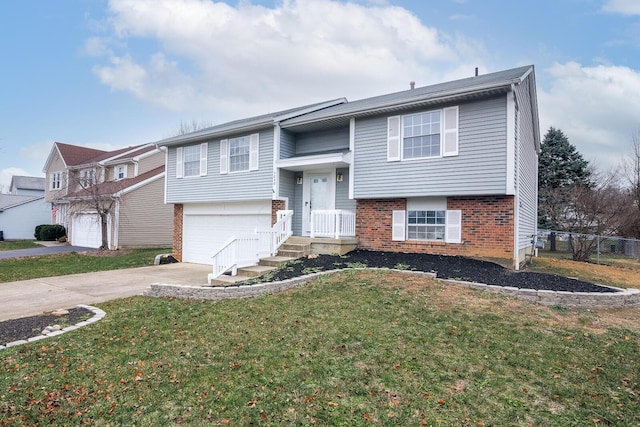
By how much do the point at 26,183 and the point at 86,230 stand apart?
3173cm

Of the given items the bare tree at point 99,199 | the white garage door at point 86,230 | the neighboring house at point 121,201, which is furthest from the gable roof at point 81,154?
the white garage door at point 86,230

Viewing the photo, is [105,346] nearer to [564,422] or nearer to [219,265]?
[219,265]

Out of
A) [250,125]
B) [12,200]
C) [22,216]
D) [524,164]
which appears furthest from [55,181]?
[524,164]

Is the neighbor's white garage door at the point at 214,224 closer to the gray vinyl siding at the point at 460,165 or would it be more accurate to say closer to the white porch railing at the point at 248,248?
the white porch railing at the point at 248,248

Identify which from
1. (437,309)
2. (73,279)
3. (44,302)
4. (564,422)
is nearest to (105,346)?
(44,302)

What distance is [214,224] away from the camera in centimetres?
1508

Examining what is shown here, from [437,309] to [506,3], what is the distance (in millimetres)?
10670

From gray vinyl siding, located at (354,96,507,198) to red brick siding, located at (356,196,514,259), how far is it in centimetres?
52

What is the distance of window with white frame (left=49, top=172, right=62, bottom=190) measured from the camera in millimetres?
27672

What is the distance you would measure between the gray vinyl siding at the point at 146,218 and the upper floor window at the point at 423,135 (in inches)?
629

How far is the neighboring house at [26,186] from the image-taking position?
143ft

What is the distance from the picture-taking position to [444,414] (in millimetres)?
3137

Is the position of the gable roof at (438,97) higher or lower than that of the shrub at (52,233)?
higher

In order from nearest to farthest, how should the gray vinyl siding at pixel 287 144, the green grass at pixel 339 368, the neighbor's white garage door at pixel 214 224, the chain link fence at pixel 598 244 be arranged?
the green grass at pixel 339 368 → the gray vinyl siding at pixel 287 144 → the neighbor's white garage door at pixel 214 224 → the chain link fence at pixel 598 244
